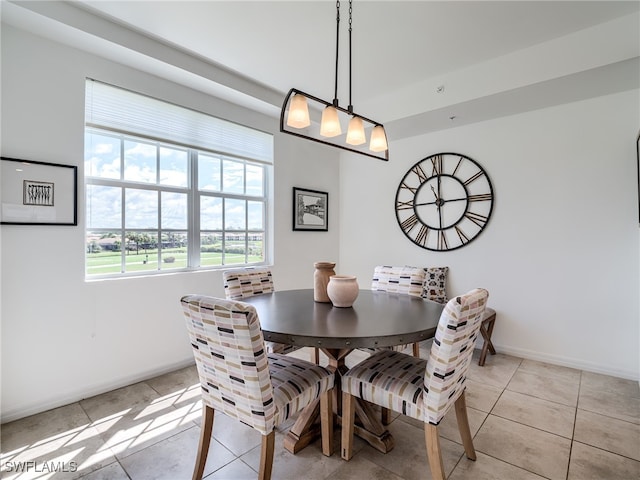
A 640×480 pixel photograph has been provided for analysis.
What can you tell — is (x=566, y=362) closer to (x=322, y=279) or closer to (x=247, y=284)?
(x=322, y=279)

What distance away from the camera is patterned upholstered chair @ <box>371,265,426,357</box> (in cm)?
273

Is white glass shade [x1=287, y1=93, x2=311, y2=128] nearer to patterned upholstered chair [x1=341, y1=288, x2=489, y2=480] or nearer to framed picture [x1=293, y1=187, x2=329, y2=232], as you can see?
patterned upholstered chair [x1=341, y1=288, x2=489, y2=480]

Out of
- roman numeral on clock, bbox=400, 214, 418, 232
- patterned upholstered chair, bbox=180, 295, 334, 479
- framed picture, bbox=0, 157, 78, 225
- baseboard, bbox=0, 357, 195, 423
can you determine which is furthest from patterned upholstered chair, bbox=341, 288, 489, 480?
roman numeral on clock, bbox=400, 214, 418, 232

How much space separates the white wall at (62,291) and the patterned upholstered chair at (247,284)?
2.26 feet

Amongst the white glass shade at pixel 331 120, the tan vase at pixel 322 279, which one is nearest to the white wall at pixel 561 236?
the tan vase at pixel 322 279

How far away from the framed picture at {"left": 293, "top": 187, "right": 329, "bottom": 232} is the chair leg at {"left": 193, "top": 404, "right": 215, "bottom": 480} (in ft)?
8.70

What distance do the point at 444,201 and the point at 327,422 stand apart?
9.08 ft

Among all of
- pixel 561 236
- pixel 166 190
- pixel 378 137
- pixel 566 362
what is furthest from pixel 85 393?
pixel 561 236

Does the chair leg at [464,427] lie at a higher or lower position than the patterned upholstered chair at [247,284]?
lower

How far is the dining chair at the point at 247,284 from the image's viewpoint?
8.26 ft

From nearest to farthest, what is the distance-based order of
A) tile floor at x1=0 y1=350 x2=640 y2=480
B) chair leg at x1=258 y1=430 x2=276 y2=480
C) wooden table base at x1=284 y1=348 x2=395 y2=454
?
chair leg at x1=258 y1=430 x2=276 y2=480, tile floor at x1=0 y1=350 x2=640 y2=480, wooden table base at x1=284 y1=348 x2=395 y2=454

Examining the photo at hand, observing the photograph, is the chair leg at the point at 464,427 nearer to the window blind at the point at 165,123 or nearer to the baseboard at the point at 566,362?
the baseboard at the point at 566,362

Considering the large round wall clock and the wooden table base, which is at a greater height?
the large round wall clock

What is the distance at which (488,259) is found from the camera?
345cm
